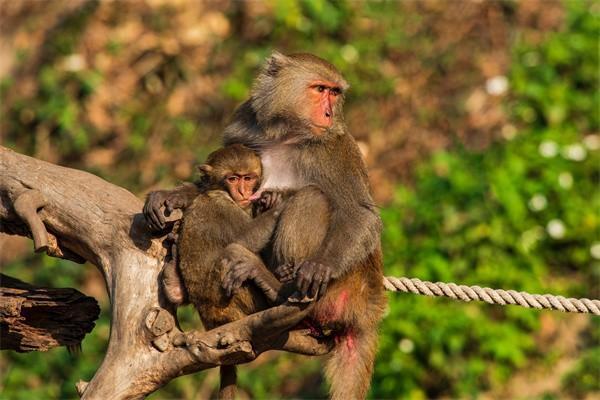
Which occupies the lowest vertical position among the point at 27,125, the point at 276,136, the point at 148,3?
the point at 27,125

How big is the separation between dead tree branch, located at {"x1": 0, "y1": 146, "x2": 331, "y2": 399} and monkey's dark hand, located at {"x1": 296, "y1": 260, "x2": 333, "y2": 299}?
3.1 inches

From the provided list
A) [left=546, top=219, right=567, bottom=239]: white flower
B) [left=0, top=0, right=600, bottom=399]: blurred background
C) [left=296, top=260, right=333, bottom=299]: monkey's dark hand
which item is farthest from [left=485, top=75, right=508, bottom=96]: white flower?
[left=296, top=260, right=333, bottom=299]: monkey's dark hand

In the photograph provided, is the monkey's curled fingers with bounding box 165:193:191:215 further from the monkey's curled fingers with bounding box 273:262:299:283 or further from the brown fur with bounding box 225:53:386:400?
the monkey's curled fingers with bounding box 273:262:299:283

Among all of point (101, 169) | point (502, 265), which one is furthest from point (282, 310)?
point (101, 169)

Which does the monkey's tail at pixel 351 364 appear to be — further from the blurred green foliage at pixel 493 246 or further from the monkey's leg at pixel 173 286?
the blurred green foliage at pixel 493 246

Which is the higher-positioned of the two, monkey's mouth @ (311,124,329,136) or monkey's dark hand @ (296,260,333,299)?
monkey's mouth @ (311,124,329,136)

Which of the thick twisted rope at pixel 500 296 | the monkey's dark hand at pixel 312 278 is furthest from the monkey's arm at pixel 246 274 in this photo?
the thick twisted rope at pixel 500 296

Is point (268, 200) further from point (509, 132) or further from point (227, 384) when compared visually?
point (509, 132)

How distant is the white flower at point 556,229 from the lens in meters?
8.23

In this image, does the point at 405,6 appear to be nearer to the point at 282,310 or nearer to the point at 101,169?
the point at 101,169

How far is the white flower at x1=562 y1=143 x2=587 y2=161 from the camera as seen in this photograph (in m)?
8.41

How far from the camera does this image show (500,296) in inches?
191

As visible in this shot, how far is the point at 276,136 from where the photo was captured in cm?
497

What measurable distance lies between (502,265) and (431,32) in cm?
336
